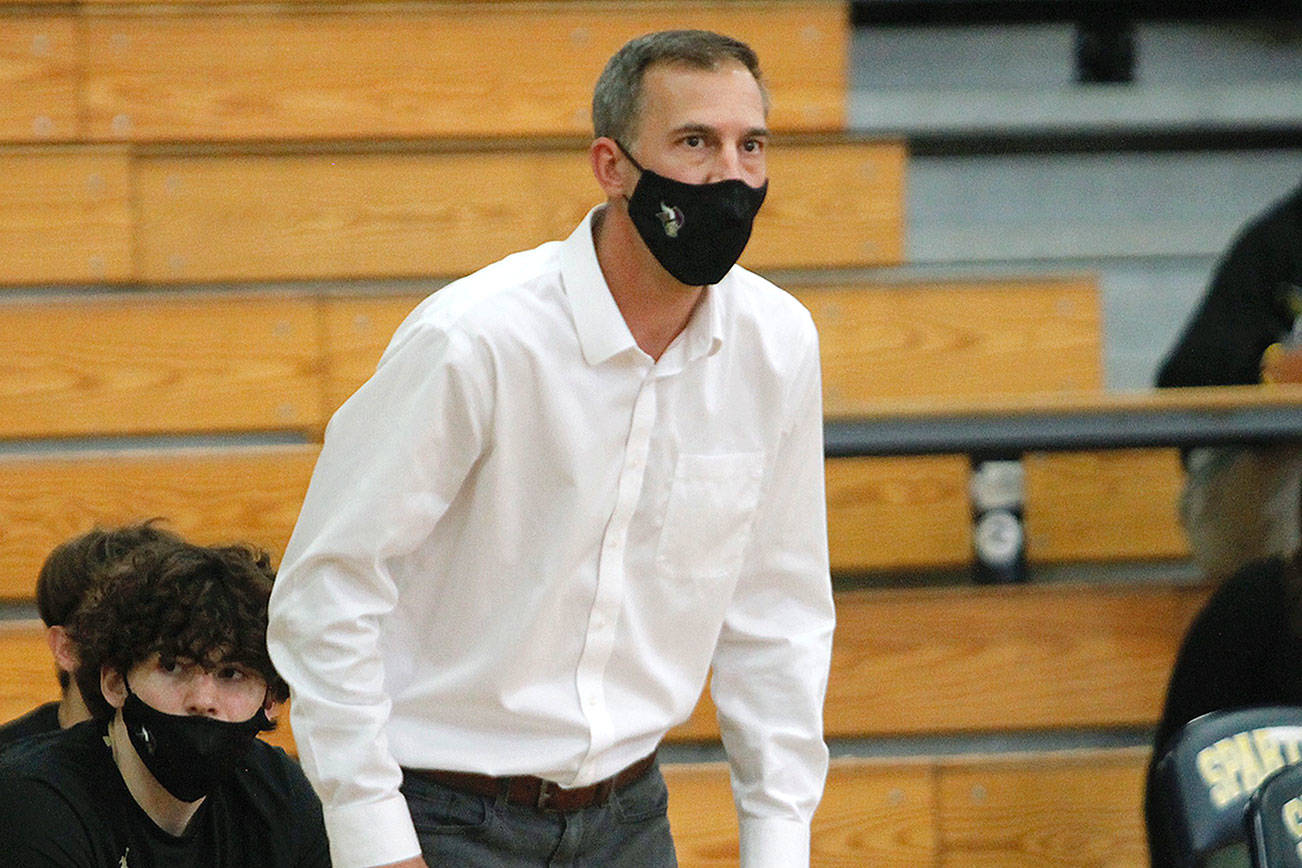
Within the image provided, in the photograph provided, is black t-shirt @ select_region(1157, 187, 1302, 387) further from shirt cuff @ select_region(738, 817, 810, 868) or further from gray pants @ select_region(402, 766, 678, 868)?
gray pants @ select_region(402, 766, 678, 868)

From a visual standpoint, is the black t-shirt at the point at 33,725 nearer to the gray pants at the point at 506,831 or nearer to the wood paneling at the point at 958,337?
the gray pants at the point at 506,831

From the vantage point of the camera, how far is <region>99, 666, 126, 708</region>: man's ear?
65.1 inches

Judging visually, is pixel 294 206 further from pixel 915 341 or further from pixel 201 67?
pixel 915 341

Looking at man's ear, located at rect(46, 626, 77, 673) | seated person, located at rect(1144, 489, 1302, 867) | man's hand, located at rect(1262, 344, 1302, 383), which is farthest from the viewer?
man's hand, located at rect(1262, 344, 1302, 383)

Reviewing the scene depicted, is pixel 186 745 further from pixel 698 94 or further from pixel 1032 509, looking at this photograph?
pixel 1032 509

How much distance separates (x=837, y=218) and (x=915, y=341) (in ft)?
0.89

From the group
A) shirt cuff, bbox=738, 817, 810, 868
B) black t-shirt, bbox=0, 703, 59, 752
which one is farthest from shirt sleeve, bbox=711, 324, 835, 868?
black t-shirt, bbox=0, 703, 59, 752

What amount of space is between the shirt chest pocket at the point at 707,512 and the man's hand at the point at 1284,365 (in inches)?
58.5

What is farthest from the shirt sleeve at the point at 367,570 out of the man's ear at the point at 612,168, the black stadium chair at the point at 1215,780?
the black stadium chair at the point at 1215,780

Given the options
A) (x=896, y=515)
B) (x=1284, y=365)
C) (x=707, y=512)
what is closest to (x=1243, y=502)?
(x=1284, y=365)

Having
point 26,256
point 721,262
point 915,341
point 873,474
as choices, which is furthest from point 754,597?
point 26,256

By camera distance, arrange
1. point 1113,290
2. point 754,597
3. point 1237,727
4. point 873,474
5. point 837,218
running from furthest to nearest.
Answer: point 1113,290 < point 837,218 < point 873,474 < point 1237,727 < point 754,597

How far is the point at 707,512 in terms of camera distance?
4.62 ft

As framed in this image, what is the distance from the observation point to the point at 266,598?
1677mm
